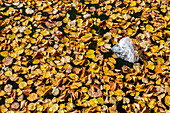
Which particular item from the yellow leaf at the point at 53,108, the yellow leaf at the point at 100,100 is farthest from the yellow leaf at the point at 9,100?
the yellow leaf at the point at 100,100

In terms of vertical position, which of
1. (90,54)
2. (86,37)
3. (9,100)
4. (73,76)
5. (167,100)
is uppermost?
(86,37)

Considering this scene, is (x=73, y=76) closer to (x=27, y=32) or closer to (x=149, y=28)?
(x=27, y=32)

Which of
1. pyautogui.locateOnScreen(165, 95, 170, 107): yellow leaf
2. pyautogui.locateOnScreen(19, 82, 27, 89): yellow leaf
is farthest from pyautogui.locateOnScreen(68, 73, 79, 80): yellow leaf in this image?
pyautogui.locateOnScreen(165, 95, 170, 107): yellow leaf

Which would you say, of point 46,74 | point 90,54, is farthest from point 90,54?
point 46,74

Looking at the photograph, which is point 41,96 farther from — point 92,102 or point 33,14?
point 33,14

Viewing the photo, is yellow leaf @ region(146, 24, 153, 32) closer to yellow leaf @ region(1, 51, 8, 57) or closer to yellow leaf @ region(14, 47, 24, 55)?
yellow leaf @ region(14, 47, 24, 55)

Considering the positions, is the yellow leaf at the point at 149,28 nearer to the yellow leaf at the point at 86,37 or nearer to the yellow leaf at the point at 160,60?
the yellow leaf at the point at 160,60

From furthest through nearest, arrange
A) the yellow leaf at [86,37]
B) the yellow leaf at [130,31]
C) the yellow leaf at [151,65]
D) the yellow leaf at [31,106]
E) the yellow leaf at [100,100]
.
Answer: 1. the yellow leaf at [130,31]
2. the yellow leaf at [86,37]
3. the yellow leaf at [151,65]
4. the yellow leaf at [100,100]
5. the yellow leaf at [31,106]

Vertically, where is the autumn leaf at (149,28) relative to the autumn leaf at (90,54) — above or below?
above

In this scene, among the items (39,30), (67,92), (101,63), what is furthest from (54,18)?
(67,92)
